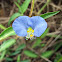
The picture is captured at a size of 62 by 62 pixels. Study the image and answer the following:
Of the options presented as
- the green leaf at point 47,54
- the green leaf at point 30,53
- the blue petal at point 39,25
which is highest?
the blue petal at point 39,25

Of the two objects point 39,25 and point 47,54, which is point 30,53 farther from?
point 39,25

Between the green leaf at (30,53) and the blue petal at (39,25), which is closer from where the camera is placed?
the blue petal at (39,25)

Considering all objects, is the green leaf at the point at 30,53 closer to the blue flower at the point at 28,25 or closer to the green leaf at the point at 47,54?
the green leaf at the point at 47,54

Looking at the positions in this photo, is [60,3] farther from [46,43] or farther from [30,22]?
[30,22]

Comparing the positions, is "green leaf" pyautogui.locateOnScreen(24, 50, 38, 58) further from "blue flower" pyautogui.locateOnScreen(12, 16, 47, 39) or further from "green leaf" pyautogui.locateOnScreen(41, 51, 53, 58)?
"blue flower" pyautogui.locateOnScreen(12, 16, 47, 39)

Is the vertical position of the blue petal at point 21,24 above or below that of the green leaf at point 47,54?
above

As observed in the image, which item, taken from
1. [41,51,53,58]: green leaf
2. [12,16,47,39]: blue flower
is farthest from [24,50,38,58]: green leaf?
[12,16,47,39]: blue flower

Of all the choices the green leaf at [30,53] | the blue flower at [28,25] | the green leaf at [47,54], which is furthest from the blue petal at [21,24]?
the green leaf at [47,54]

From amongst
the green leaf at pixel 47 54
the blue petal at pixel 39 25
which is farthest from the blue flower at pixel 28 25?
the green leaf at pixel 47 54
